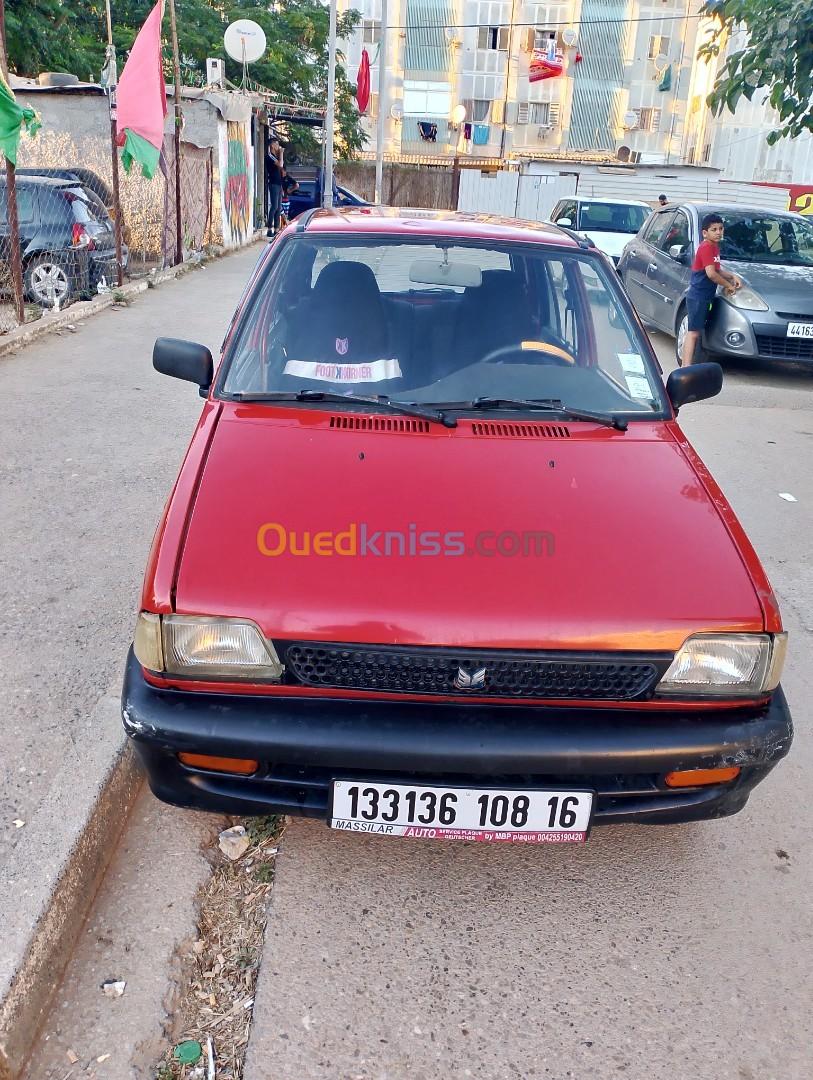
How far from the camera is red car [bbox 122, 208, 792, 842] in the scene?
7.02ft

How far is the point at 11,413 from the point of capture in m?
6.49

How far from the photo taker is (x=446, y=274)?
333 centimetres

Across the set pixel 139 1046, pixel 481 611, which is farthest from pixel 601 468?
pixel 139 1046

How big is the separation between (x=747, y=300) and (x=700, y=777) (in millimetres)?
7499

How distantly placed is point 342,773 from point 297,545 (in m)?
0.58

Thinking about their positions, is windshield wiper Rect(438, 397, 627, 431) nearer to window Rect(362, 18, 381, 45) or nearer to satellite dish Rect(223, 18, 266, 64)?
satellite dish Rect(223, 18, 266, 64)

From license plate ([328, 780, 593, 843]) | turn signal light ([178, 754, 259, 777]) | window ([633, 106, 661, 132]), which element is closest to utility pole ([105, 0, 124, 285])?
turn signal light ([178, 754, 259, 777])

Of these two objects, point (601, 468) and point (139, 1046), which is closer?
point (139, 1046)

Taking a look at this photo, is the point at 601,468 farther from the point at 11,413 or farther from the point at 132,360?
the point at 132,360

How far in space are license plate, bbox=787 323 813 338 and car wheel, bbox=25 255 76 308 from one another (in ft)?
25.9

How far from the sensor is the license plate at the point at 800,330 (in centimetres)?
861

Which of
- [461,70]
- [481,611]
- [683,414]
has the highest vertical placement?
[461,70]

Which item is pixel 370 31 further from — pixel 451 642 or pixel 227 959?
pixel 227 959

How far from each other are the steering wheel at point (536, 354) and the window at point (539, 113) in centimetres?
4809
